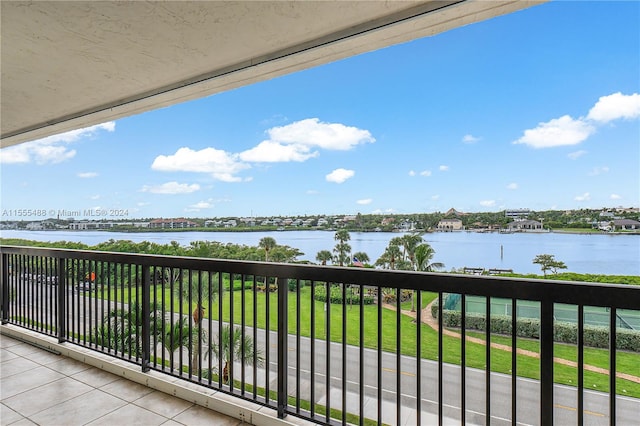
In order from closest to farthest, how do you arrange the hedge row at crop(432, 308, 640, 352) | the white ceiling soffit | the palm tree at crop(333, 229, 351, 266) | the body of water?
the hedge row at crop(432, 308, 640, 352) → the white ceiling soffit → the body of water → the palm tree at crop(333, 229, 351, 266)

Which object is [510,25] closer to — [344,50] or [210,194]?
[344,50]

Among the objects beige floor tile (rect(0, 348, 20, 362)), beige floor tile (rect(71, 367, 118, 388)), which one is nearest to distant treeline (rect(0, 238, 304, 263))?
beige floor tile (rect(0, 348, 20, 362))

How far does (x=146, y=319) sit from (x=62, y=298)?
4.11 ft

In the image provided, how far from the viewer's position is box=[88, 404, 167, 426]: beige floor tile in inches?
76.4

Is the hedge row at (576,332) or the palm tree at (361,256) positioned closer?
the hedge row at (576,332)

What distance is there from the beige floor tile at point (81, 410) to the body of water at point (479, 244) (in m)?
1.64

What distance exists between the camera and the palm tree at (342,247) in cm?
328

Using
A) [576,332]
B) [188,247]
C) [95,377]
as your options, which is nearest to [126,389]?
[95,377]

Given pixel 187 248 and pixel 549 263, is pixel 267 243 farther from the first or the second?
pixel 549 263

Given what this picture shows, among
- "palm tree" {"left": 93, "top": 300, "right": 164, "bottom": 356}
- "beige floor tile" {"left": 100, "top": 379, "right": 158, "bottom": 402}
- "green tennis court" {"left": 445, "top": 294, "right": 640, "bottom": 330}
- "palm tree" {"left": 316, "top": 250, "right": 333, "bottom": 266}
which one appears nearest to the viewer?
"green tennis court" {"left": 445, "top": 294, "right": 640, "bottom": 330}

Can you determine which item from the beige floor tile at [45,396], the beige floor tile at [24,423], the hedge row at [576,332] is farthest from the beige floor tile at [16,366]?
the hedge row at [576,332]

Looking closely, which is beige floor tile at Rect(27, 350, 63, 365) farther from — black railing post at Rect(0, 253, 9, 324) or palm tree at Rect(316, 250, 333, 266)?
palm tree at Rect(316, 250, 333, 266)

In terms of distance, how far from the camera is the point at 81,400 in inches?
86.2

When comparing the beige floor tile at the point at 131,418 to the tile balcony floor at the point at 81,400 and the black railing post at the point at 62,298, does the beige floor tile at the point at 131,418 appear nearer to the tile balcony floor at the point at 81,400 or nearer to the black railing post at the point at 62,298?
the tile balcony floor at the point at 81,400
